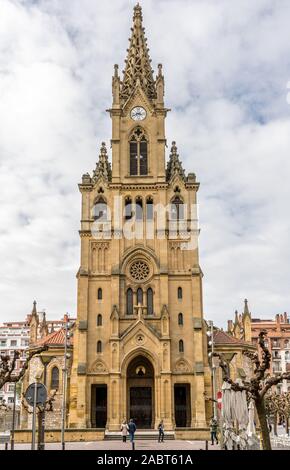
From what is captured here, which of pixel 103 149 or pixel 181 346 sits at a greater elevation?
pixel 103 149

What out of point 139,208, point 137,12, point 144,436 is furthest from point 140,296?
point 137,12

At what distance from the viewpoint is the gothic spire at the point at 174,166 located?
6291cm

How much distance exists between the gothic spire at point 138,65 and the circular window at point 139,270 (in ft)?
64.7

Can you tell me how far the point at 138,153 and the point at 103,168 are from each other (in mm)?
4222

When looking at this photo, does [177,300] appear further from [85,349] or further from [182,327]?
[85,349]

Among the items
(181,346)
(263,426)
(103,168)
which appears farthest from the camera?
(103,168)

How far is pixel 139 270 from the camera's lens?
196 ft

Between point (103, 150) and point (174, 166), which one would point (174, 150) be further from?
point (103, 150)

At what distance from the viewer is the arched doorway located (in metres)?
56.4

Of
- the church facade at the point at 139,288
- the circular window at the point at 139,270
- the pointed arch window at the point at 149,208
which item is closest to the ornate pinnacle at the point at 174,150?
the church facade at the point at 139,288

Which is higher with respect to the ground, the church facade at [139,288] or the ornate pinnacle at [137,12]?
the ornate pinnacle at [137,12]

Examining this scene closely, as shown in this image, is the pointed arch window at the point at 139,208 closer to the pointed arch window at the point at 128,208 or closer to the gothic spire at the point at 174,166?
the pointed arch window at the point at 128,208

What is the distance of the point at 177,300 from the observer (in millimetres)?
58438

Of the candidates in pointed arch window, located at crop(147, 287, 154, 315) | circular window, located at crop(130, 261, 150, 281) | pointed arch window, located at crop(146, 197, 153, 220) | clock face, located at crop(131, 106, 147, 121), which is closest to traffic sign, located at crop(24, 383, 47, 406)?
pointed arch window, located at crop(147, 287, 154, 315)
